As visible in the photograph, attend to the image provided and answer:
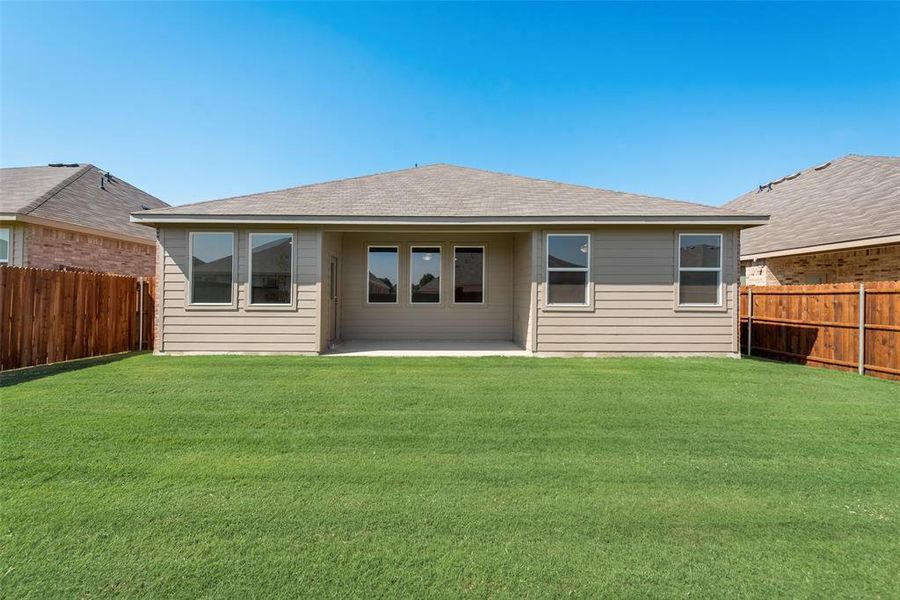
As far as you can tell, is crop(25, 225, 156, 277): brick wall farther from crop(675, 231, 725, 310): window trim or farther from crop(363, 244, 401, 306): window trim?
crop(675, 231, 725, 310): window trim

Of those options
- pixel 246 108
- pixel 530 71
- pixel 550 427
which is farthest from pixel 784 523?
pixel 530 71

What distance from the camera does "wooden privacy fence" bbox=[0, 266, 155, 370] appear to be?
667 cm

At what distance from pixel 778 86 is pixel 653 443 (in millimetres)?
16630

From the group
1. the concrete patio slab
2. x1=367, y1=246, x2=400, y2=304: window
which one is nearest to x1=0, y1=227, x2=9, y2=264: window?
the concrete patio slab

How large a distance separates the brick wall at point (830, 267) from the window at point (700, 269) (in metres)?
4.30

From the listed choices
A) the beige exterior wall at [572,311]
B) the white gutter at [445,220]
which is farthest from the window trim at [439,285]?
the beige exterior wall at [572,311]

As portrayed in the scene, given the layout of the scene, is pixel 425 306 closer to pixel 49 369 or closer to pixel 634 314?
pixel 634 314

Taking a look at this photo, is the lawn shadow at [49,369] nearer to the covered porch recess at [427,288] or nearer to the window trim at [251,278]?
the window trim at [251,278]

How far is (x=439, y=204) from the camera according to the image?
29.2ft

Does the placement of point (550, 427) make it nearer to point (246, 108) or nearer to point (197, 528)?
point (197, 528)

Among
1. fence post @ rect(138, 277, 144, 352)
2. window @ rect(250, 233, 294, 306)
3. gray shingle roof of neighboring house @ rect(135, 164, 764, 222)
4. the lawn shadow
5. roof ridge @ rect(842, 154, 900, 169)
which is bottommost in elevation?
the lawn shadow

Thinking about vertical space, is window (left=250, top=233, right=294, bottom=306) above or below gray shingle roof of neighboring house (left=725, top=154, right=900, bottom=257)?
below

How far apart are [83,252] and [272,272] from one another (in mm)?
7430

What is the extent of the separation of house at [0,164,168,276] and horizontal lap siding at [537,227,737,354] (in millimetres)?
12593
